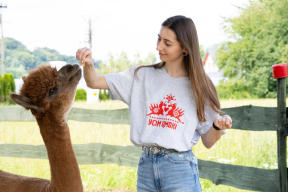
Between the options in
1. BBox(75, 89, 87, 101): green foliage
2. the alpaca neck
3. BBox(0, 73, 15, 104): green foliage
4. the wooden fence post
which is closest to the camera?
the alpaca neck

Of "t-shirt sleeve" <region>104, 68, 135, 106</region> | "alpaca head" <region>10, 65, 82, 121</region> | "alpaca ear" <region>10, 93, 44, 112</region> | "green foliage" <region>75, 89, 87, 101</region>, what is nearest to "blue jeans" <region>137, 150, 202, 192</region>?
"t-shirt sleeve" <region>104, 68, 135, 106</region>

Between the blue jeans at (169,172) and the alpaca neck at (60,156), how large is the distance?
43 centimetres

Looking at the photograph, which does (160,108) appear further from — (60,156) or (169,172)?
(60,156)

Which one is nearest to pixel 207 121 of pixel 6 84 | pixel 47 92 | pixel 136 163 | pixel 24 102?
pixel 47 92

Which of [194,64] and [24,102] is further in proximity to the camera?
[194,64]

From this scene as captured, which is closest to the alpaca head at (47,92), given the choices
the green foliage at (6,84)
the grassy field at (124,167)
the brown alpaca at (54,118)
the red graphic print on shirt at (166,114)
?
the brown alpaca at (54,118)

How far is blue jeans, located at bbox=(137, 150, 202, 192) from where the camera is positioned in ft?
6.60

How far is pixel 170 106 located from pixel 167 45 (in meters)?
0.37

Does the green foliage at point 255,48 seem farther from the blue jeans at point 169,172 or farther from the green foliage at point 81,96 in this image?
the blue jeans at point 169,172

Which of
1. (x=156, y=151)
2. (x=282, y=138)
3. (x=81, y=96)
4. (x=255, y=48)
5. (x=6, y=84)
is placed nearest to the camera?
(x=156, y=151)

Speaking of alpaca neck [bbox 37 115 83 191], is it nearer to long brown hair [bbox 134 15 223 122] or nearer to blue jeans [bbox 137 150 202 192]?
blue jeans [bbox 137 150 202 192]

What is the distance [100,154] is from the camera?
4.66 meters

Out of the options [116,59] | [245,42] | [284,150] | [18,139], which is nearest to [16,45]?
[116,59]

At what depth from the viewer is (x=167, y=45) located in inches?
84.3
